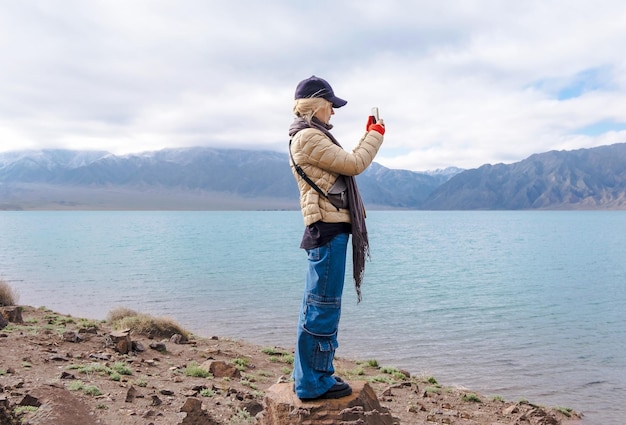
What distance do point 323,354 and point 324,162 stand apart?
5.96 feet

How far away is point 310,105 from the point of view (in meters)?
5.32

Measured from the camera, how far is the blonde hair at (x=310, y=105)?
209 inches

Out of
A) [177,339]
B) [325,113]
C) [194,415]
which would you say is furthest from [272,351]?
[325,113]

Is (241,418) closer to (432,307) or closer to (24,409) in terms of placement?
(24,409)

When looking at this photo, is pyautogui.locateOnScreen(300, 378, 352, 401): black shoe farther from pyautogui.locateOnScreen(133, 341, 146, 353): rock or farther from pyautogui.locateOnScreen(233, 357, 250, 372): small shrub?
pyautogui.locateOnScreen(133, 341, 146, 353): rock

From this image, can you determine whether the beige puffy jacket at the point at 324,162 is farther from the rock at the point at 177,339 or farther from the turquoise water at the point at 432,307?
the turquoise water at the point at 432,307

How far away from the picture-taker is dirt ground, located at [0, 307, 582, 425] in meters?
6.51

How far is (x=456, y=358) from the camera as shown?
619 inches

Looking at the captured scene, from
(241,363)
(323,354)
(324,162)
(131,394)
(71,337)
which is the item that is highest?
(324,162)

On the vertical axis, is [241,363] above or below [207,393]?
below

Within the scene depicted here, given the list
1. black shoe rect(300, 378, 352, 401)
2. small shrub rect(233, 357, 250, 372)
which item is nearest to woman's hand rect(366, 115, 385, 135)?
black shoe rect(300, 378, 352, 401)

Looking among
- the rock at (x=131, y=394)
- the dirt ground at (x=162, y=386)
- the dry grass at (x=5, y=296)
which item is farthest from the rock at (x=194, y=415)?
the dry grass at (x=5, y=296)

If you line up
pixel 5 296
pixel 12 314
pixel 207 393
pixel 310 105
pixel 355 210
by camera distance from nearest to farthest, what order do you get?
pixel 355 210 < pixel 310 105 < pixel 207 393 < pixel 12 314 < pixel 5 296

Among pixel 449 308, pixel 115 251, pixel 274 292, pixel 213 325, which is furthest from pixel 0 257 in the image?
pixel 449 308
